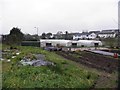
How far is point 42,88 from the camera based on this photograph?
10500 mm

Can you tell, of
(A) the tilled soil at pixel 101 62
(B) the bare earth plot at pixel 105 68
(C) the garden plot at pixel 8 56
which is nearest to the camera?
(B) the bare earth plot at pixel 105 68

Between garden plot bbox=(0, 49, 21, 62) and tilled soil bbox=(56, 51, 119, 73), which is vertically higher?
garden plot bbox=(0, 49, 21, 62)

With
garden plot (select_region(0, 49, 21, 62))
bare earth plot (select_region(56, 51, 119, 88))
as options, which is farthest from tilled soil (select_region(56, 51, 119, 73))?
garden plot (select_region(0, 49, 21, 62))

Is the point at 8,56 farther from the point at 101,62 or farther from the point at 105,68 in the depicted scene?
the point at 105,68

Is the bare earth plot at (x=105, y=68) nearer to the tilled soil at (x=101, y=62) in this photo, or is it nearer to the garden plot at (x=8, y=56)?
the tilled soil at (x=101, y=62)

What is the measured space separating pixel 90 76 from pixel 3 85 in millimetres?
5224

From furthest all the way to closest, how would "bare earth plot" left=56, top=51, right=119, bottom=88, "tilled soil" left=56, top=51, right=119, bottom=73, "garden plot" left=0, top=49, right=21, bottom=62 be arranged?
"garden plot" left=0, top=49, right=21, bottom=62 < "tilled soil" left=56, top=51, right=119, bottom=73 < "bare earth plot" left=56, top=51, right=119, bottom=88

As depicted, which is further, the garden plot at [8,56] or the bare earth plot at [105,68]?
the garden plot at [8,56]

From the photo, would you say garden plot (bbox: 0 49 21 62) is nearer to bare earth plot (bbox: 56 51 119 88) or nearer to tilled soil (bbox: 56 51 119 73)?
tilled soil (bbox: 56 51 119 73)

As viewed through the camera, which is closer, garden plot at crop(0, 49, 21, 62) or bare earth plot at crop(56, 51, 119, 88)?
bare earth plot at crop(56, 51, 119, 88)

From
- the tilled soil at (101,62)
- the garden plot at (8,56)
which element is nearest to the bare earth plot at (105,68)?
the tilled soil at (101,62)

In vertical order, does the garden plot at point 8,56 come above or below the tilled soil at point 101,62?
above

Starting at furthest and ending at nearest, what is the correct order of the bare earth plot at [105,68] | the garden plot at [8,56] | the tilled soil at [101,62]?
the garden plot at [8,56] < the tilled soil at [101,62] < the bare earth plot at [105,68]

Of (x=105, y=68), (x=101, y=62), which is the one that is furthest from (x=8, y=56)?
A: (x=105, y=68)
